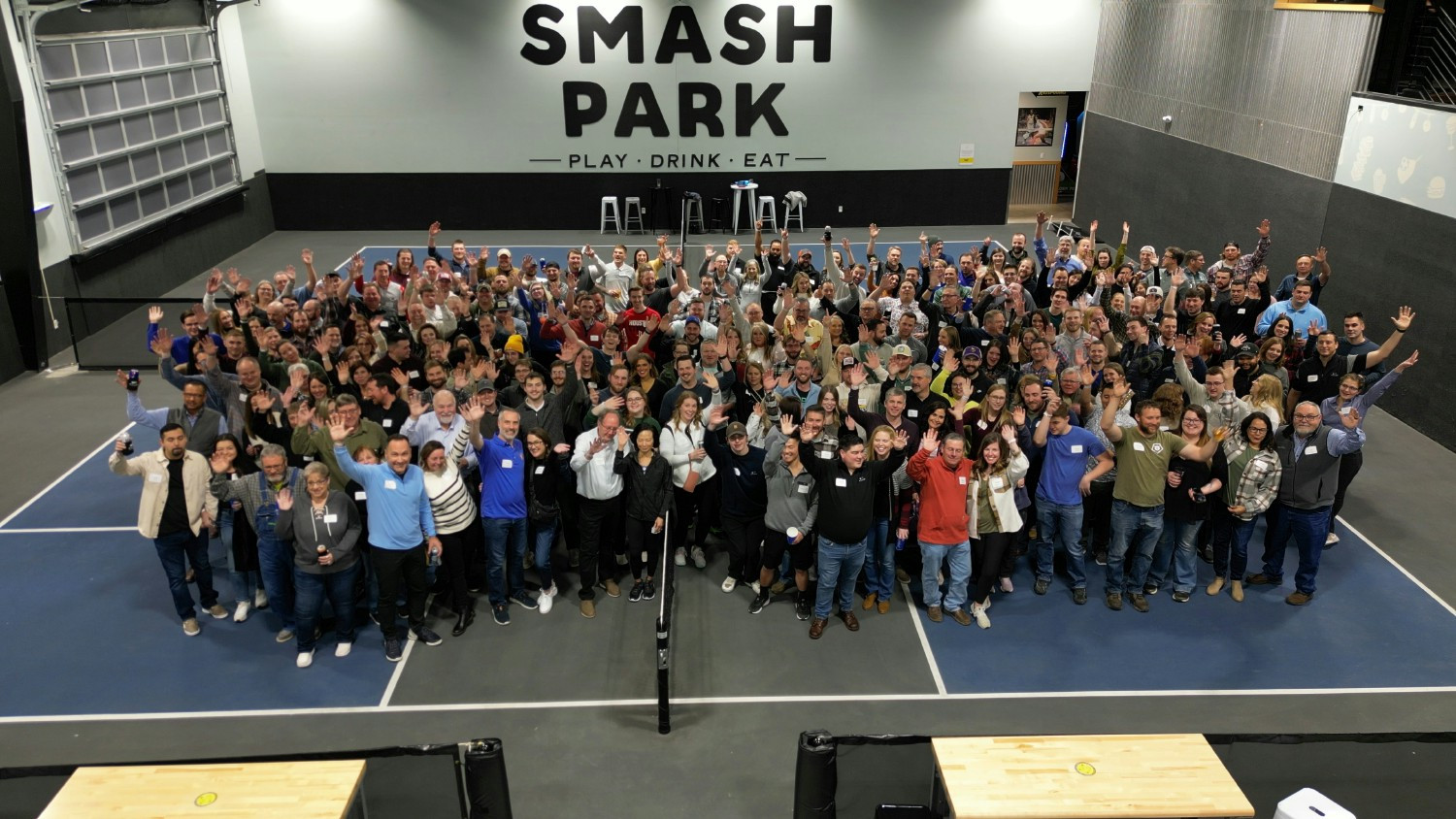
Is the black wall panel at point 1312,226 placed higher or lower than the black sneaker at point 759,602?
higher

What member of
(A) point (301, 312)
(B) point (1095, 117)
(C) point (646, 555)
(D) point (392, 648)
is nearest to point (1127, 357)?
(C) point (646, 555)

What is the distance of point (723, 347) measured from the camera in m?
8.49

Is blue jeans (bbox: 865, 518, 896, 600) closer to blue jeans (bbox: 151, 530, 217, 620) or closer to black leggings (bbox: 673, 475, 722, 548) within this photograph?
black leggings (bbox: 673, 475, 722, 548)

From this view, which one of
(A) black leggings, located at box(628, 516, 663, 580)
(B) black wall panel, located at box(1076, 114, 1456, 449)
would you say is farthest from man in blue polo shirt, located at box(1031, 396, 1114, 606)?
(B) black wall panel, located at box(1076, 114, 1456, 449)

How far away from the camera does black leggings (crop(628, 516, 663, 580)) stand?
7883 millimetres

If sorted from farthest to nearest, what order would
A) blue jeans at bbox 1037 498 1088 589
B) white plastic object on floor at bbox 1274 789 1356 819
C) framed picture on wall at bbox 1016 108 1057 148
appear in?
framed picture on wall at bbox 1016 108 1057 148, blue jeans at bbox 1037 498 1088 589, white plastic object on floor at bbox 1274 789 1356 819

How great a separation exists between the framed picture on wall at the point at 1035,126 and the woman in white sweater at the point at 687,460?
18.3 metres

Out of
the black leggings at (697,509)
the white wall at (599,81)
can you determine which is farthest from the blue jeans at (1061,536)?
the white wall at (599,81)

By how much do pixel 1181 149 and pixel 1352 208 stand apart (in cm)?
Result: 497

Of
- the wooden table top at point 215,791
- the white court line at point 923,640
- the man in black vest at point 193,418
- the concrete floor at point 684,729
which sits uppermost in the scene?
the man in black vest at point 193,418

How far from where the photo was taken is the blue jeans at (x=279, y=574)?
713cm

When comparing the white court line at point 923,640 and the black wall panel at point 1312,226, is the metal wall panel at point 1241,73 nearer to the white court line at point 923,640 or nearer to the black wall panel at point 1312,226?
the black wall panel at point 1312,226

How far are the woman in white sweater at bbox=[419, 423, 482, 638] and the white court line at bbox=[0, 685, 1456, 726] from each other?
965mm

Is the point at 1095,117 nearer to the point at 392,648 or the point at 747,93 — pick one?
the point at 747,93
